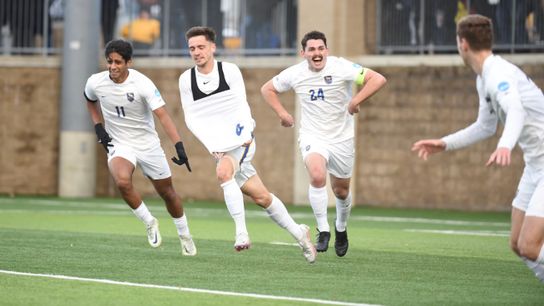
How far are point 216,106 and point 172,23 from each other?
1769cm

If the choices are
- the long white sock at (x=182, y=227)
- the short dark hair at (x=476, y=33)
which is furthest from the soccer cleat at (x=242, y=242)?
the short dark hair at (x=476, y=33)

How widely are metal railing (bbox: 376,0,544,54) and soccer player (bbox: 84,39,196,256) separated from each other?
1395cm

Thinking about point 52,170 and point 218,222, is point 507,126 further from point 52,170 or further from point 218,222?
point 52,170

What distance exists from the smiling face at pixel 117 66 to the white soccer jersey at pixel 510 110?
489 cm

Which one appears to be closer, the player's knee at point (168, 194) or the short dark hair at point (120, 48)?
the short dark hair at point (120, 48)

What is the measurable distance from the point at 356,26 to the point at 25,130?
9246 mm

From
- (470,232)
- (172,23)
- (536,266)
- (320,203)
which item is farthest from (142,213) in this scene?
(172,23)

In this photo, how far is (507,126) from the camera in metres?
8.62

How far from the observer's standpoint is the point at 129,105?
13375 millimetres

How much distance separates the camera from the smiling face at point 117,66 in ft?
43.0

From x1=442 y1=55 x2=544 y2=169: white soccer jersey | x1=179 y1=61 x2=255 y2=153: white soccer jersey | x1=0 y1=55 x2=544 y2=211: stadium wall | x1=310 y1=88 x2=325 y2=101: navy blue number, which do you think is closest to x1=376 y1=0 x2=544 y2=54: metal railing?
x1=0 y1=55 x2=544 y2=211: stadium wall

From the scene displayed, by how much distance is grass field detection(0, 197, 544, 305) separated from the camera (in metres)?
9.59

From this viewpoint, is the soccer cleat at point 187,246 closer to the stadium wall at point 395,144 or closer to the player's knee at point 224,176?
the player's knee at point 224,176

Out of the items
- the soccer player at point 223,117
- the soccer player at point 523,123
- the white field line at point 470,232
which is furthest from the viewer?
the white field line at point 470,232
